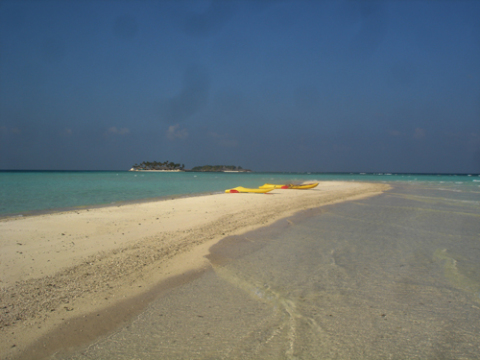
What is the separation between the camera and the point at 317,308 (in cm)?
369

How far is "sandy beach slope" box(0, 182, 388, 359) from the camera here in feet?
11.1

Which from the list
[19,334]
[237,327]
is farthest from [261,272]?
[19,334]

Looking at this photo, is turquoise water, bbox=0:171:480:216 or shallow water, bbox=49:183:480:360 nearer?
shallow water, bbox=49:183:480:360

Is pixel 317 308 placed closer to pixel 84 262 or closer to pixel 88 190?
pixel 84 262

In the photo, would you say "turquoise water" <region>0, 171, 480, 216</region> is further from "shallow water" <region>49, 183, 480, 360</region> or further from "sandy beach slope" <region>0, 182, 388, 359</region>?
"shallow water" <region>49, 183, 480, 360</region>

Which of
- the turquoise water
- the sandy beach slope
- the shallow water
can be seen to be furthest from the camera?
the turquoise water

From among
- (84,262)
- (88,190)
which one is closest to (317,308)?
(84,262)

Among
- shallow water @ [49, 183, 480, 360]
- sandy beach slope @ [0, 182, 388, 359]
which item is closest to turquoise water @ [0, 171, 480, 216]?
sandy beach slope @ [0, 182, 388, 359]

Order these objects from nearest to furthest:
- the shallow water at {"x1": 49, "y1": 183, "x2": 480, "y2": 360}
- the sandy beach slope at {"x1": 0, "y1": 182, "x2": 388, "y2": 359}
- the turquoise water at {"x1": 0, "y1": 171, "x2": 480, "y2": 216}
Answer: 1. the shallow water at {"x1": 49, "y1": 183, "x2": 480, "y2": 360}
2. the sandy beach slope at {"x1": 0, "y1": 182, "x2": 388, "y2": 359}
3. the turquoise water at {"x1": 0, "y1": 171, "x2": 480, "y2": 216}

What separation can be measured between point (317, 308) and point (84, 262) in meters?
4.15

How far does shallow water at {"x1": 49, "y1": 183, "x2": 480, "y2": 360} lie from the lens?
2.85 meters

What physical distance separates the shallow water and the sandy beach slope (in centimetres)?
57

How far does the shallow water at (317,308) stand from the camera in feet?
9.35

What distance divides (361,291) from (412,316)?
2.57 feet
